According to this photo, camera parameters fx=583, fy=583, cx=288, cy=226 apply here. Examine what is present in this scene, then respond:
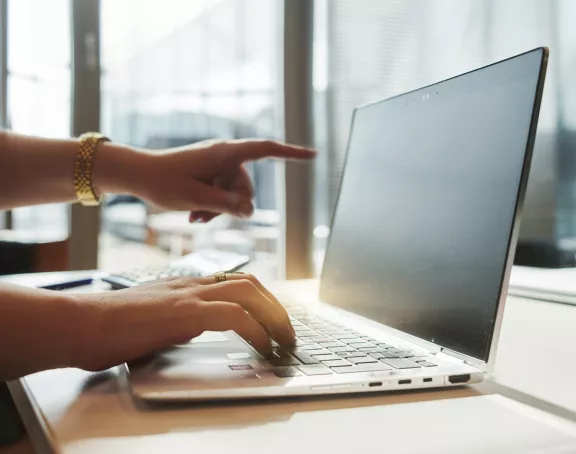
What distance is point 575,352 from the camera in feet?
2.08

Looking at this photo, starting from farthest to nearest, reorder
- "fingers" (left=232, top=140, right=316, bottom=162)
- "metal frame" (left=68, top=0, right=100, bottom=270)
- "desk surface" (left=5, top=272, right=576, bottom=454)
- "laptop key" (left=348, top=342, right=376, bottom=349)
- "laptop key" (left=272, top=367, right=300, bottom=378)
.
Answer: "metal frame" (left=68, top=0, right=100, bottom=270)
"fingers" (left=232, top=140, right=316, bottom=162)
"laptop key" (left=348, top=342, right=376, bottom=349)
"laptop key" (left=272, top=367, right=300, bottom=378)
"desk surface" (left=5, top=272, right=576, bottom=454)

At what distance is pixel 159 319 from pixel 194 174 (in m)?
0.46

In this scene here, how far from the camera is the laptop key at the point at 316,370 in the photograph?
0.48 meters

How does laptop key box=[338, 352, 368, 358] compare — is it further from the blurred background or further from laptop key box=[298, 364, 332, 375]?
the blurred background

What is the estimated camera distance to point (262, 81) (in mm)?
2721

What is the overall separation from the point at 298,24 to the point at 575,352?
2056mm

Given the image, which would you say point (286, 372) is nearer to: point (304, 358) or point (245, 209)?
point (304, 358)

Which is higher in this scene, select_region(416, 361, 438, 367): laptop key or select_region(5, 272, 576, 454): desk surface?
select_region(416, 361, 438, 367): laptop key

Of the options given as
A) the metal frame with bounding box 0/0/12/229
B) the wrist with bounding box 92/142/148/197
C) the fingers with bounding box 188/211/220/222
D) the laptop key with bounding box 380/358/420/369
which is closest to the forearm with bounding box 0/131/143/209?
the wrist with bounding box 92/142/148/197

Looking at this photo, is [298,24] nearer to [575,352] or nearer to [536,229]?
[536,229]

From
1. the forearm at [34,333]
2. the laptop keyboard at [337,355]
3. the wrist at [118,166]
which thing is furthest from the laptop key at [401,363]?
the wrist at [118,166]

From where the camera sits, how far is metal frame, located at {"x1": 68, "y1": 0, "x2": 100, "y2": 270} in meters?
2.34

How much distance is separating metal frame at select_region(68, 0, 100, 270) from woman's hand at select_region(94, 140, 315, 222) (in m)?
1.47

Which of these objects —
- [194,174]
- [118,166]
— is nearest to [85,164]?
[118,166]
